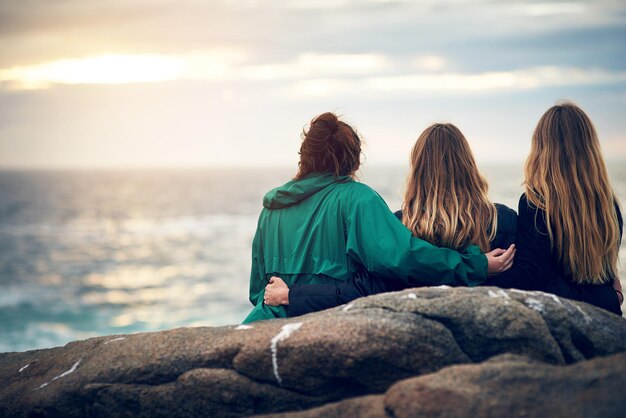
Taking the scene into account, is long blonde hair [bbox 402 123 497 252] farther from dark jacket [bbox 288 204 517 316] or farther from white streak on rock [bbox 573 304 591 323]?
white streak on rock [bbox 573 304 591 323]

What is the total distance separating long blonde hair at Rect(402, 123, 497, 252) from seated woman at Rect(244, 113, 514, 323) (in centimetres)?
16

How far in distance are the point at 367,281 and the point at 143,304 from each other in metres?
25.6

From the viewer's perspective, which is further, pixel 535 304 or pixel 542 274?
pixel 542 274

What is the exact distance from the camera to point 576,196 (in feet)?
16.3

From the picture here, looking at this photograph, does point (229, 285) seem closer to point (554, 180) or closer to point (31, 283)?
point (31, 283)

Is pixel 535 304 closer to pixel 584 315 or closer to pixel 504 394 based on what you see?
pixel 584 315

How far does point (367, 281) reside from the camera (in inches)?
191

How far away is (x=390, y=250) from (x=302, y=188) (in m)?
0.76

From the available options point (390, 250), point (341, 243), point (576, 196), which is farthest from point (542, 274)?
point (341, 243)

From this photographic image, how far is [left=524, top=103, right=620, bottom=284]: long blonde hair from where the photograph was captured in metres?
4.92

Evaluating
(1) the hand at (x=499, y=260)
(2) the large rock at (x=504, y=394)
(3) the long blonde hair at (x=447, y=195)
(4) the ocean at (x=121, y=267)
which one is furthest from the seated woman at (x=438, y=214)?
(2) the large rock at (x=504, y=394)

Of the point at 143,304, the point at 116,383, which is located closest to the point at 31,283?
the point at 143,304

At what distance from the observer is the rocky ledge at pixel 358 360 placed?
12.6 feet

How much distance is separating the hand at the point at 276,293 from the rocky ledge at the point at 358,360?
296mm
